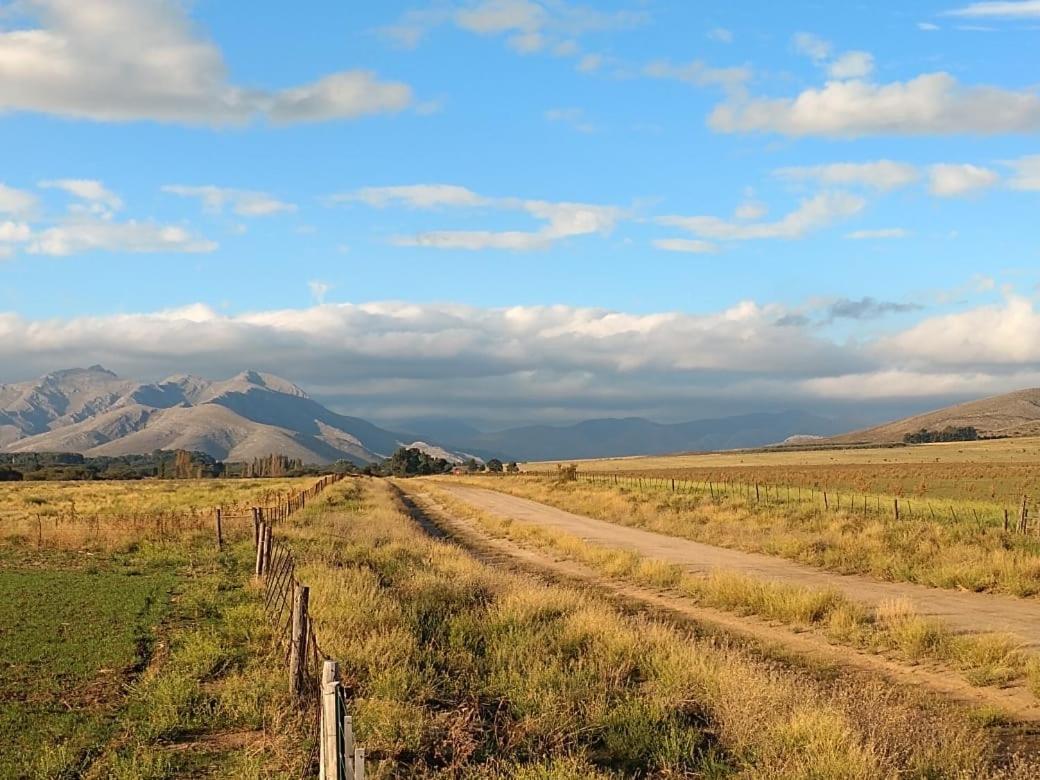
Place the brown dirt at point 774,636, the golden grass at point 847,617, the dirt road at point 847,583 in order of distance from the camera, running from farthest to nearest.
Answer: the dirt road at point 847,583, the golden grass at point 847,617, the brown dirt at point 774,636

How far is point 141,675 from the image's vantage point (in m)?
12.0

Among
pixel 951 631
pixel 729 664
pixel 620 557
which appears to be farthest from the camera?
pixel 620 557

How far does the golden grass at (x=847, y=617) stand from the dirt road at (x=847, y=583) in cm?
94

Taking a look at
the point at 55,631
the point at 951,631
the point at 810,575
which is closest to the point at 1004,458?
the point at 810,575

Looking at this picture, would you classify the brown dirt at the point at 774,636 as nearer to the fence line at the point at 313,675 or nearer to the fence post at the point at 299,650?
the fence line at the point at 313,675

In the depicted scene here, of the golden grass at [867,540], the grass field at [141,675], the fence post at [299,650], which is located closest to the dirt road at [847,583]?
the golden grass at [867,540]

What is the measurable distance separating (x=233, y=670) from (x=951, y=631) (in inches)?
448

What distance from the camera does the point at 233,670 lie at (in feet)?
38.3

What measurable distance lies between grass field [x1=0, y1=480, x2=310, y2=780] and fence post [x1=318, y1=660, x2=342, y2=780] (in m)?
1.79

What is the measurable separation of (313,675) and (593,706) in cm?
354

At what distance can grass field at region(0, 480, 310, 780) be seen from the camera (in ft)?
28.1

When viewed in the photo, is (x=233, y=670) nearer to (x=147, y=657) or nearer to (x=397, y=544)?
(x=147, y=657)

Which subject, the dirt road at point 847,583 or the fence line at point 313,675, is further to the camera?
the dirt road at point 847,583

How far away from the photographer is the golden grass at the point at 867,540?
2048 cm
